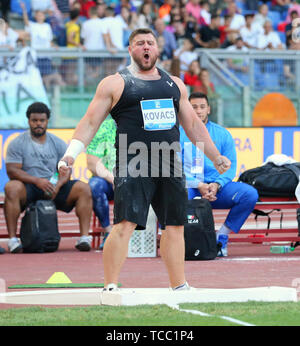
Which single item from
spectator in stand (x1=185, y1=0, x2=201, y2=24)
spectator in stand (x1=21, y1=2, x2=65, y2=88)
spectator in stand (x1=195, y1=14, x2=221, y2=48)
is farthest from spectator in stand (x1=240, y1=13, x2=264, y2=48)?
spectator in stand (x1=21, y1=2, x2=65, y2=88)

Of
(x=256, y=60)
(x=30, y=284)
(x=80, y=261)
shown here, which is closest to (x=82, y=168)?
(x=256, y=60)

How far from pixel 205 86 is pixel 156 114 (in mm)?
11413

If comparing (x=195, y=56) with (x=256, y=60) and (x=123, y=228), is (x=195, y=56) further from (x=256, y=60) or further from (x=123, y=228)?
(x=123, y=228)

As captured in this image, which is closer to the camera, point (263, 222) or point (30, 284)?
point (30, 284)

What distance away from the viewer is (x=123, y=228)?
267 inches

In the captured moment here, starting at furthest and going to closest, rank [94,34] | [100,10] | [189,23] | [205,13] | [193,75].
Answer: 1. [205,13]
2. [189,23]
3. [100,10]
4. [94,34]
5. [193,75]

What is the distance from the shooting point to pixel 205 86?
59.4 ft

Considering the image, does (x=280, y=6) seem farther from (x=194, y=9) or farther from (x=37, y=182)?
(x=37, y=182)

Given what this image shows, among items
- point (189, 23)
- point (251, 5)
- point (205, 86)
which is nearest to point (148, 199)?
point (205, 86)

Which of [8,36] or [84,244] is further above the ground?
[8,36]

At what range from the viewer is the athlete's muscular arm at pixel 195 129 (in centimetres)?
708

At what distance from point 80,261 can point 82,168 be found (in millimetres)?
6158

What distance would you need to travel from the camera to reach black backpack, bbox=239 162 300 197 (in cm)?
1113

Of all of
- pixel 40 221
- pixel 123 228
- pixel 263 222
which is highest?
pixel 123 228
